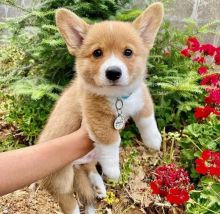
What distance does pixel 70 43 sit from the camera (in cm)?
276

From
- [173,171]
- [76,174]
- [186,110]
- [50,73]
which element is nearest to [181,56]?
[186,110]

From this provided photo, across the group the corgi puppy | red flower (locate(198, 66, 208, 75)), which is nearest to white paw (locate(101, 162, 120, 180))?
the corgi puppy

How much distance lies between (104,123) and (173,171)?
1.61 feet

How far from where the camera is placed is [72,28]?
9.02 feet

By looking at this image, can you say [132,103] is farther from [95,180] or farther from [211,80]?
[211,80]

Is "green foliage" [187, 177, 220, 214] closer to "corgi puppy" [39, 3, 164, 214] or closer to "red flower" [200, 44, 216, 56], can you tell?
"corgi puppy" [39, 3, 164, 214]

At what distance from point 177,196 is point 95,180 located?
1.09 metres

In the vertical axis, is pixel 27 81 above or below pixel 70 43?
below

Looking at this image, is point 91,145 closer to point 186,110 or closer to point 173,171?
point 173,171

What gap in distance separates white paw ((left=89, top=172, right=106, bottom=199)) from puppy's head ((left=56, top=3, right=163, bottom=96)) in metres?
0.87

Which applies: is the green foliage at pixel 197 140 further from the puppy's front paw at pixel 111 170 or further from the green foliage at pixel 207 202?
the puppy's front paw at pixel 111 170

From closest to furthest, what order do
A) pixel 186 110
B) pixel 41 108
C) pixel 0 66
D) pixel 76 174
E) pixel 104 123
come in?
pixel 104 123
pixel 76 174
pixel 186 110
pixel 41 108
pixel 0 66

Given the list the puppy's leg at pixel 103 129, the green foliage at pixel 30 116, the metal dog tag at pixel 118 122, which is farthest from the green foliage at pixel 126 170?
the green foliage at pixel 30 116

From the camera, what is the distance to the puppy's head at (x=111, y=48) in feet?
8.16
